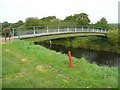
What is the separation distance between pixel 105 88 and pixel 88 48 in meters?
55.6

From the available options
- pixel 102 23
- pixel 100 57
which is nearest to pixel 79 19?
Result: pixel 102 23

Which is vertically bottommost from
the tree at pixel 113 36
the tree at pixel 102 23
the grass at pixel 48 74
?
the grass at pixel 48 74

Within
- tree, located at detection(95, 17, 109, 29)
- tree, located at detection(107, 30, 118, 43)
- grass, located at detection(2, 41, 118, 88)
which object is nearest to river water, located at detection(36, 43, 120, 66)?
tree, located at detection(107, 30, 118, 43)

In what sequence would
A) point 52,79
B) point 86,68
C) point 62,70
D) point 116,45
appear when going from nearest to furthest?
point 52,79
point 62,70
point 86,68
point 116,45

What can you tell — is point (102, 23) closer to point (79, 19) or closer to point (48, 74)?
point (79, 19)

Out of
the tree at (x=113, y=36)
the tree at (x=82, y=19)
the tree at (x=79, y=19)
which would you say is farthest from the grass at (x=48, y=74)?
the tree at (x=82, y=19)

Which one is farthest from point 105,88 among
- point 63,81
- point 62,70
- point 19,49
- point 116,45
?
point 116,45

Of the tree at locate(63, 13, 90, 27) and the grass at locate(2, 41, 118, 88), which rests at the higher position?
the tree at locate(63, 13, 90, 27)

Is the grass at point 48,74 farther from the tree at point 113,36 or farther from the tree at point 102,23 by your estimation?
the tree at point 102,23

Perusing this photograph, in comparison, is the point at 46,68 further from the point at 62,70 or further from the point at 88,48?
the point at 88,48

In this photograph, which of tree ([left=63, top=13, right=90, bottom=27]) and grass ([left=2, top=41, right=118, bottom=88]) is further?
tree ([left=63, top=13, right=90, bottom=27])

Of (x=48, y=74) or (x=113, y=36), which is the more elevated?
(x=113, y=36)

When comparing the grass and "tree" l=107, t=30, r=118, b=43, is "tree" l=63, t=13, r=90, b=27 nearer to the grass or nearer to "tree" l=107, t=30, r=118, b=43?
"tree" l=107, t=30, r=118, b=43

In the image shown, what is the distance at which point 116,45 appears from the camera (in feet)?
201
